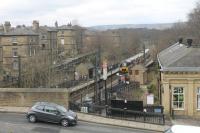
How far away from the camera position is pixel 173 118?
36.5 m

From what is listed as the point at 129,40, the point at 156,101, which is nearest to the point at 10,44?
the point at 156,101

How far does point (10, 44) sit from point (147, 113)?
55744 millimetres

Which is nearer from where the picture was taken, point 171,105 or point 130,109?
point 130,109

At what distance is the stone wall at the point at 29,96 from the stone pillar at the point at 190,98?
31.6 ft

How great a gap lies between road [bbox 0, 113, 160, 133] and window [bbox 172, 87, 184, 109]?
747 cm

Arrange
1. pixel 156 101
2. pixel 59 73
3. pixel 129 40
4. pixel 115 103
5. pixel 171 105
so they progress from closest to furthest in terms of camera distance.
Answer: pixel 115 103 < pixel 171 105 < pixel 156 101 < pixel 59 73 < pixel 129 40

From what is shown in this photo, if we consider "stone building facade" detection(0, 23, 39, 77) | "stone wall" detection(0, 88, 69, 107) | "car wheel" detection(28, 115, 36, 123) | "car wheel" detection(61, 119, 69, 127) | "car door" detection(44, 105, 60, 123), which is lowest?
"car wheel" detection(61, 119, 69, 127)

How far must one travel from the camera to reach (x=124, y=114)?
3338 centimetres

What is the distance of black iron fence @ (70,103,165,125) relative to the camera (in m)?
33.1

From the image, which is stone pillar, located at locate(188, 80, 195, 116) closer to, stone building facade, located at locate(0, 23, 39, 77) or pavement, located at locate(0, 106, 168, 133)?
pavement, located at locate(0, 106, 168, 133)

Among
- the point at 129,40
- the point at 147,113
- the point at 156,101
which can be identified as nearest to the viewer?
the point at 147,113

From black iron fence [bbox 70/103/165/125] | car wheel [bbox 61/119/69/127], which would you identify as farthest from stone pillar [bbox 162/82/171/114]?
car wheel [bbox 61/119/69/127]

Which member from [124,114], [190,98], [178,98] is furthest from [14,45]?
[124,114]

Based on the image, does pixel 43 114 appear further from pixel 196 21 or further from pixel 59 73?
pixel 196 21
